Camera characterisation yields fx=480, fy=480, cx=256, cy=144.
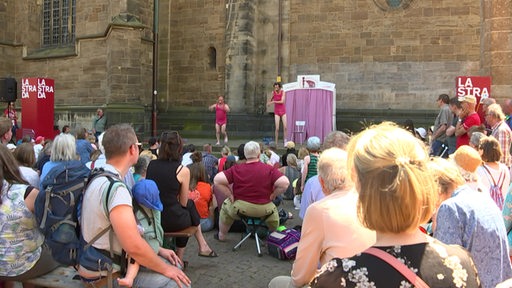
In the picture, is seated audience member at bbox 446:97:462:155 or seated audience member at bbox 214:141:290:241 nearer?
seated audience member at bbox 214:141:290:241

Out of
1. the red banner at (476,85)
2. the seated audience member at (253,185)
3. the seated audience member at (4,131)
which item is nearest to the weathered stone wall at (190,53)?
the red banner at (476,85)

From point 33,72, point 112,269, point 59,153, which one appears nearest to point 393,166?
point 112,269

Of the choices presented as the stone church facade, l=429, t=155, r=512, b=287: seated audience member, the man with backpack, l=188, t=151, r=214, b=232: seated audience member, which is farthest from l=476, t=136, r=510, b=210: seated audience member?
the stone church facade

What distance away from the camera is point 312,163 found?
24.0ft

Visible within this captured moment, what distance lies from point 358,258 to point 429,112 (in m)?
15.1

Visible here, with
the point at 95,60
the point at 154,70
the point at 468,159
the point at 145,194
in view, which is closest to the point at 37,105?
the point at 95,60

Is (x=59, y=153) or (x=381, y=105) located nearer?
(x=59, y=153)

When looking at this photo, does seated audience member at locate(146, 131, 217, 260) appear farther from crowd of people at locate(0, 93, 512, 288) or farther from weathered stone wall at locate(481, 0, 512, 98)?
weathered stone wall at locate(481, 0, 512, 98)

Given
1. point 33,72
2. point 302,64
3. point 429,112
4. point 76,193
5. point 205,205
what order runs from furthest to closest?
1. point 33,72
2. point 302,64
3. point 429,112
4. point 205,205
5. point 76,193

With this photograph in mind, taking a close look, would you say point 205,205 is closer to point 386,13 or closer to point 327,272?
point 327,272

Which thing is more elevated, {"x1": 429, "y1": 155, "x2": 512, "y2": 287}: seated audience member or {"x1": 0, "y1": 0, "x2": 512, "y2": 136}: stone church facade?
{"x1": 0, "y1": 0, "x2": 512, "y2": 136}: stone church facade

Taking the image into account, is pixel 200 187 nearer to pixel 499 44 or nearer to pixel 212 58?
pixel 499 44

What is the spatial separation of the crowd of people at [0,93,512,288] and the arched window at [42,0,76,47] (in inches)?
553

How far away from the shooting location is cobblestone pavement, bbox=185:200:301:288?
17.4 feet
